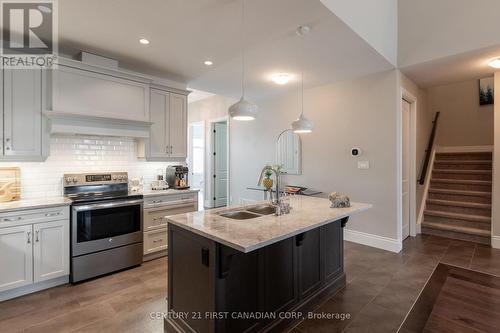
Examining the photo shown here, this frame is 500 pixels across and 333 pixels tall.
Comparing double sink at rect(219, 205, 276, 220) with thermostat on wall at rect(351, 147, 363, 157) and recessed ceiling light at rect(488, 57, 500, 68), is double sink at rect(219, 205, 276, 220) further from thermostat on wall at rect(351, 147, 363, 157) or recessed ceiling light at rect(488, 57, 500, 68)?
recessed ceiling light at rect(488, 57, 500, 68)

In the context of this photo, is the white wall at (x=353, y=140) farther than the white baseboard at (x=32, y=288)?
Yes

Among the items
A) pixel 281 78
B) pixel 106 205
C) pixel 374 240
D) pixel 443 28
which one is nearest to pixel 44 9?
pixel 106 205

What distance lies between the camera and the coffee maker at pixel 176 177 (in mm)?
4164

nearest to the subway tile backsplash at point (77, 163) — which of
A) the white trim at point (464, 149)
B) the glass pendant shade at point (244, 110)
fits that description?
the glass pendant shade at point (244, 110)

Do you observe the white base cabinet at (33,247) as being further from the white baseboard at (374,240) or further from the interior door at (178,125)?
the white baseboard at (374,240)

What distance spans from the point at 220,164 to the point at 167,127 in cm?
316

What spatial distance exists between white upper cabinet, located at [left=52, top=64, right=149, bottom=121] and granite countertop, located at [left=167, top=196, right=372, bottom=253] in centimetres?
199

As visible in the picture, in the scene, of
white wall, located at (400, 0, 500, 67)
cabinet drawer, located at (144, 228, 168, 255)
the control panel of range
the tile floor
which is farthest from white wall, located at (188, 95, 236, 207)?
white wall, located at (400, 0, 500, 67)

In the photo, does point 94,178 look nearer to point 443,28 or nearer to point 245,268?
point 245,268

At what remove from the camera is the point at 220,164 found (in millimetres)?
7109

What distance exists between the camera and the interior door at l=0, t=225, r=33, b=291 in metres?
2.50

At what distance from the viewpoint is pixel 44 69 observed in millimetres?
2924

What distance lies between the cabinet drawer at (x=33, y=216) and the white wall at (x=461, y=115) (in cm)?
717

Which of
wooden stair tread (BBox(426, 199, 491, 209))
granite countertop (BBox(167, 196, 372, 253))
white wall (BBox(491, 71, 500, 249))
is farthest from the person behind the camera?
wooden stair tread (BBox(426, 199, 491, 209))
